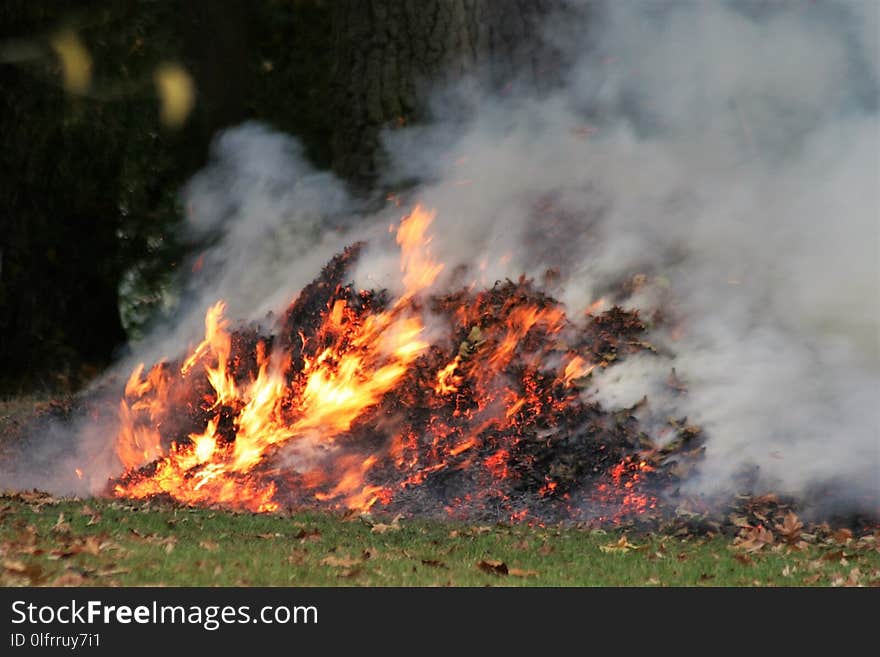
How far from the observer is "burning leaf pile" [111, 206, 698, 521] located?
10.8 meters

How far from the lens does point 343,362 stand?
461 inches

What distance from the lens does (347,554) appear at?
828cm

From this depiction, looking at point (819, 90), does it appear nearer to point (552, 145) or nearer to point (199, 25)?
point (552, 145)

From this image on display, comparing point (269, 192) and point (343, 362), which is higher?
point (269, 192)

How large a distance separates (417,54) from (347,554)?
6.40 meters

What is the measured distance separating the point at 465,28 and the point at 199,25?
6274 mm

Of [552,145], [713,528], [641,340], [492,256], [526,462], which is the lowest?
[713,528]

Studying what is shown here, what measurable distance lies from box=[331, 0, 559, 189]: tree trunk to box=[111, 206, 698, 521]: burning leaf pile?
1410 mm

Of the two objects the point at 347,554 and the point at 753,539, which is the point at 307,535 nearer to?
the point at 347,554

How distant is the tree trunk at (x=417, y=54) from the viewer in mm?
13430

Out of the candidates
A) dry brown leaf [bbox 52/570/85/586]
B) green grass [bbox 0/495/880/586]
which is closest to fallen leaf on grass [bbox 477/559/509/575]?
green grass [bbox 0/495/880/586]

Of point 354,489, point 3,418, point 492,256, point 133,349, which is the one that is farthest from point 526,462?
point 133,349

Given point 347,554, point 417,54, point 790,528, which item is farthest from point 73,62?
point 790,528

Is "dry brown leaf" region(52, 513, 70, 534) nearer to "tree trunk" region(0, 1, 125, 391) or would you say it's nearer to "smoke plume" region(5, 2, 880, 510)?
"smoke plume" region(5, 2, 880, 510)
